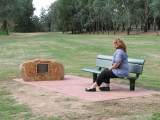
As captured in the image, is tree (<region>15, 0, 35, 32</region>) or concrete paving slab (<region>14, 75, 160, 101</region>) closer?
concrete paving slab (<region>14, 75, 160, 101</region>)

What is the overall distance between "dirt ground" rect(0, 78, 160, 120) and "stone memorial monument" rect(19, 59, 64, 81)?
202 centimetres

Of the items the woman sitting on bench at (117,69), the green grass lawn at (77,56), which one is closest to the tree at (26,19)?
the green grass lawn at (77,56)

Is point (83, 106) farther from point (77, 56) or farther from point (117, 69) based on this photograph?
point (77, 56)

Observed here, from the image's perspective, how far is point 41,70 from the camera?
32.9 ft

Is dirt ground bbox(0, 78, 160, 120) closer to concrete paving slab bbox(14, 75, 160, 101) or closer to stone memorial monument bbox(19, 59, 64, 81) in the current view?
concrete paving slab bbox(14, 75, 160, 101)

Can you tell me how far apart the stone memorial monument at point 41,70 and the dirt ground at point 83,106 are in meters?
2.02

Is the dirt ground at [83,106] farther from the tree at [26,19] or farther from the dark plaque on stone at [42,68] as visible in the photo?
the tree at [26,19]

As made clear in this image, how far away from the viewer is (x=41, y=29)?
12912 cm

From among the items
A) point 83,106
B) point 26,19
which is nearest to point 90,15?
point 26,19

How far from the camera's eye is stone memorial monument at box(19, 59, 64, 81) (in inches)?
385

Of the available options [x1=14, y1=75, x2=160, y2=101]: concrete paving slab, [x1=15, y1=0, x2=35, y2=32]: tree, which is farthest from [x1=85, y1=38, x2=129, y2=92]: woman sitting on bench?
[x1=15, y1=0, x2=35, y2=32]: tree

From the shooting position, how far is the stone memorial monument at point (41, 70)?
977cm

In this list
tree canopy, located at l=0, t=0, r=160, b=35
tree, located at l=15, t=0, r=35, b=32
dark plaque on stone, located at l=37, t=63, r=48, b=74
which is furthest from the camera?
tree, located at l=15, t=0, r=35, b=32

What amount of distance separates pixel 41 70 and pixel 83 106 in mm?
4141
